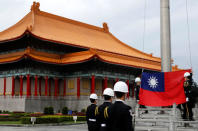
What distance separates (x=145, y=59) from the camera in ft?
144

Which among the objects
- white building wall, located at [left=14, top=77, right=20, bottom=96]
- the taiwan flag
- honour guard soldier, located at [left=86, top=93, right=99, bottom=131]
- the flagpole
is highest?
the flagpole

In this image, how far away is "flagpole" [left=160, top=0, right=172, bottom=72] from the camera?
49.0 ft

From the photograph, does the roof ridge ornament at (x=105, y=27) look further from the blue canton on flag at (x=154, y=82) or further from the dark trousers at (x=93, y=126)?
the dark trousers at (x=93, y=126)

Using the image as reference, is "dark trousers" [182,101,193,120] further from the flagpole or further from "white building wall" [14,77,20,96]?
"white building wall" [14,77,20,96]

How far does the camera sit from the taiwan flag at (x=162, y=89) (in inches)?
461

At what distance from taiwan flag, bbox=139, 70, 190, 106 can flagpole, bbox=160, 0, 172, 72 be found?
2839 millimetres

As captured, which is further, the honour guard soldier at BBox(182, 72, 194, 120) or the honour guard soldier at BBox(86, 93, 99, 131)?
the honour guard soldier at BBox(182, 72, 194, 120)

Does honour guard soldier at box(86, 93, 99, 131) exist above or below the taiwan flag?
below

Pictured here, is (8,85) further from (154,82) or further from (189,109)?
(189,109)

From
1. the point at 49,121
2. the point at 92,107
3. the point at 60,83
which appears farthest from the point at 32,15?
the point at 92,107

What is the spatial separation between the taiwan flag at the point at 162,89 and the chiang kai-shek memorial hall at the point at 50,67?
2093cm

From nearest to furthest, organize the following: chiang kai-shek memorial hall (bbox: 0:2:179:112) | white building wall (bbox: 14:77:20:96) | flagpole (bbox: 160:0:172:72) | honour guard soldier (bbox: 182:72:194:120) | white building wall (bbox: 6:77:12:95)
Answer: honour guard soldier (bbox: 182:72:194:120), flagpole (bbox: 160:0:172:72), chiang kai-shek memorial hall (bbox: 0:2:179:112), white building wall (bbox: 14:77:20:96), white building wall (bbox: 6:77:12:95)

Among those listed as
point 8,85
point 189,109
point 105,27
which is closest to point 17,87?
point 8,85

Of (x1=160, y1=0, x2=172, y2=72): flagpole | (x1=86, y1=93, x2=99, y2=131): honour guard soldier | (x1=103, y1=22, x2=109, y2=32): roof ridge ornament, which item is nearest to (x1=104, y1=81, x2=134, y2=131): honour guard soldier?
(x1=86, y1=93, x2=99, y2=131): honour guard soldier
